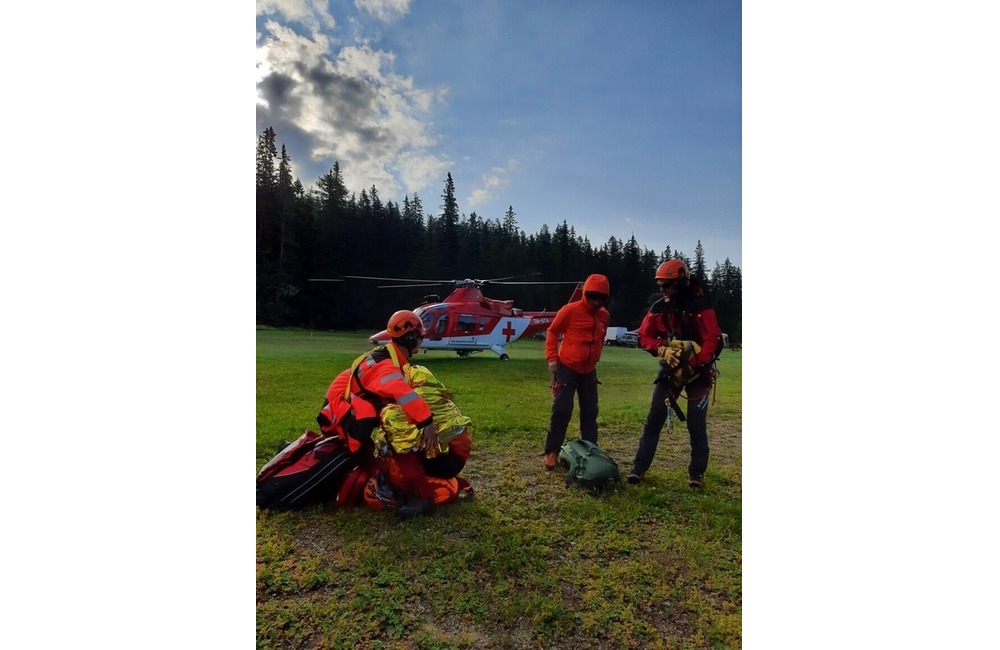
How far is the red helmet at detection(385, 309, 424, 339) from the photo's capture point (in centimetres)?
304

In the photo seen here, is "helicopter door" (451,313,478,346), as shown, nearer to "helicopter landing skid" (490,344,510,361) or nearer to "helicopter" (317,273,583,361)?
"helicopter" (317,273,583,361)

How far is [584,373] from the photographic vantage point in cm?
360

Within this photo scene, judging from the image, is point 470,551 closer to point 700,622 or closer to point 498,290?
point 700,622

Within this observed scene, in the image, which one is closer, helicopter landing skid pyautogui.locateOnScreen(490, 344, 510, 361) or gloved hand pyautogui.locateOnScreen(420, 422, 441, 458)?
gloved hand pyautogui.locateOnScreen(420, 422, 441, 458)

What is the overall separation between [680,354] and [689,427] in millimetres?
578

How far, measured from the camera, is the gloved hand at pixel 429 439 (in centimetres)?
292

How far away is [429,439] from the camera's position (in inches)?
115

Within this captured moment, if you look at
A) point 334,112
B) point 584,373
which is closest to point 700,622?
point 584,373

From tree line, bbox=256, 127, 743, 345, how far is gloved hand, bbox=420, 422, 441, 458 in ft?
2.73

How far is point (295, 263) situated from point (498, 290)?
1518 millimetres

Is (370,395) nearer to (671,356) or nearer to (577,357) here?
(577,357)

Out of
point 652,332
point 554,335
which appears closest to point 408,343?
point 554,335

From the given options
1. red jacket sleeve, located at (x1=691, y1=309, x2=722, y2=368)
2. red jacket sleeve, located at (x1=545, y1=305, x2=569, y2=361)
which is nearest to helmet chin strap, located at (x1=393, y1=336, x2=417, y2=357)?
red jacket sleeve, located at (x1=545, y1=305, x2=569, y2=361)

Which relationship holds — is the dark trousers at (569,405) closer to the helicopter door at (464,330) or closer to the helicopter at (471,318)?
the helicopter at (471,318)
